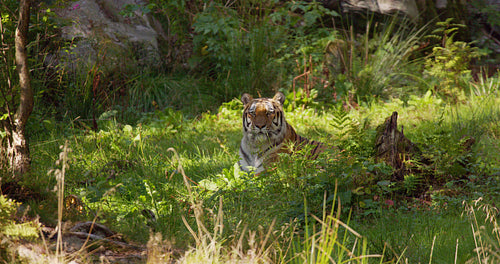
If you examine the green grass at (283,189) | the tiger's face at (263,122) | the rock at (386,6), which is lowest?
the green grass at (283,189)

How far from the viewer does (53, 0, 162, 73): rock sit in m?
7.88

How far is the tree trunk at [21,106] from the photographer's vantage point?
3605mm

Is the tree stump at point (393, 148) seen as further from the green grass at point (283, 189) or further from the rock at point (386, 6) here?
the rock at point (386, 6)

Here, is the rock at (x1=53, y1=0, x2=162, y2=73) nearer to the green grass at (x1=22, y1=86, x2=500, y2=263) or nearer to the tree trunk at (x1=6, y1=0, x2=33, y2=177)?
the green grass at (x1=22, y1=86, x2=500, y2=263)

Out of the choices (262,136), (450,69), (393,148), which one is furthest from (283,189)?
(450,69)

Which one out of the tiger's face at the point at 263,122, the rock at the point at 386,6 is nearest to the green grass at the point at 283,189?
the tiger's face at the point at 263,122

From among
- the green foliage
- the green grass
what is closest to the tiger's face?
the green grass

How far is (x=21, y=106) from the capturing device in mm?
3684

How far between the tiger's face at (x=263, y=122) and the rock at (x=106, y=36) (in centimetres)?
356

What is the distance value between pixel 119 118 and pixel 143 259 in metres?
5.14

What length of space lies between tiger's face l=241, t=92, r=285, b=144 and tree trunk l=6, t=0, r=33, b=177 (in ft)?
6.93

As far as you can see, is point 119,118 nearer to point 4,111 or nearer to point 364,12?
point 4,111

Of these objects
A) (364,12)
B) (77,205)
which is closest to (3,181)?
(77,205)

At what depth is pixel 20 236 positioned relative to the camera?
2.46 m
